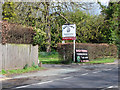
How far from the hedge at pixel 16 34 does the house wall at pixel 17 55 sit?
1.27 ft

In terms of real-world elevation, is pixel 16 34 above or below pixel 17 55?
above

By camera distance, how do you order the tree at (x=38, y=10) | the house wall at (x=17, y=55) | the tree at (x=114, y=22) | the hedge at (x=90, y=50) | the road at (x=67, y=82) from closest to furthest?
the road at (x=67, y=82) < the house wall at (x=17, y=55) < the hedge at (x=90, y=50) < the tree at (x=38, y=10) < the tree at (x=114, y=22)

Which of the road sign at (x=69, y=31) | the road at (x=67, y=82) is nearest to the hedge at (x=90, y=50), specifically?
the road sign at (x=69, y=31)

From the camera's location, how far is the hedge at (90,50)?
90.6 ft

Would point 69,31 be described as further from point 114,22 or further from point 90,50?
point 114,22

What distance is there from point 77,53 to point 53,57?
12.6m

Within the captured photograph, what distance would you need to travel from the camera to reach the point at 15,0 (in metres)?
29.6

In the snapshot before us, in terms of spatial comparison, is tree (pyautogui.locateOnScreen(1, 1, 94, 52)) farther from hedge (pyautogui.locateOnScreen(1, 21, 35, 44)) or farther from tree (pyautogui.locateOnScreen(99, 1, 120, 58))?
tree (pyautogui.locateOnScreen(99, 1, 120, 58))

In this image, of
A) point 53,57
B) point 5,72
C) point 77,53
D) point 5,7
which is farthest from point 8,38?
point 53,57

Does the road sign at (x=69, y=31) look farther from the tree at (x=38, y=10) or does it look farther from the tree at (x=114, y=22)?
the tree at (x=114, y=22)

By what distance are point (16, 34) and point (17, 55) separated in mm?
1556

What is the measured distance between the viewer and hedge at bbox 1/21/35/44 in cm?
1608

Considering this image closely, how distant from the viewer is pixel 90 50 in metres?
31.2

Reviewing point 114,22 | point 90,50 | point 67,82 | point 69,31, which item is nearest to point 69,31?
point 69,31
